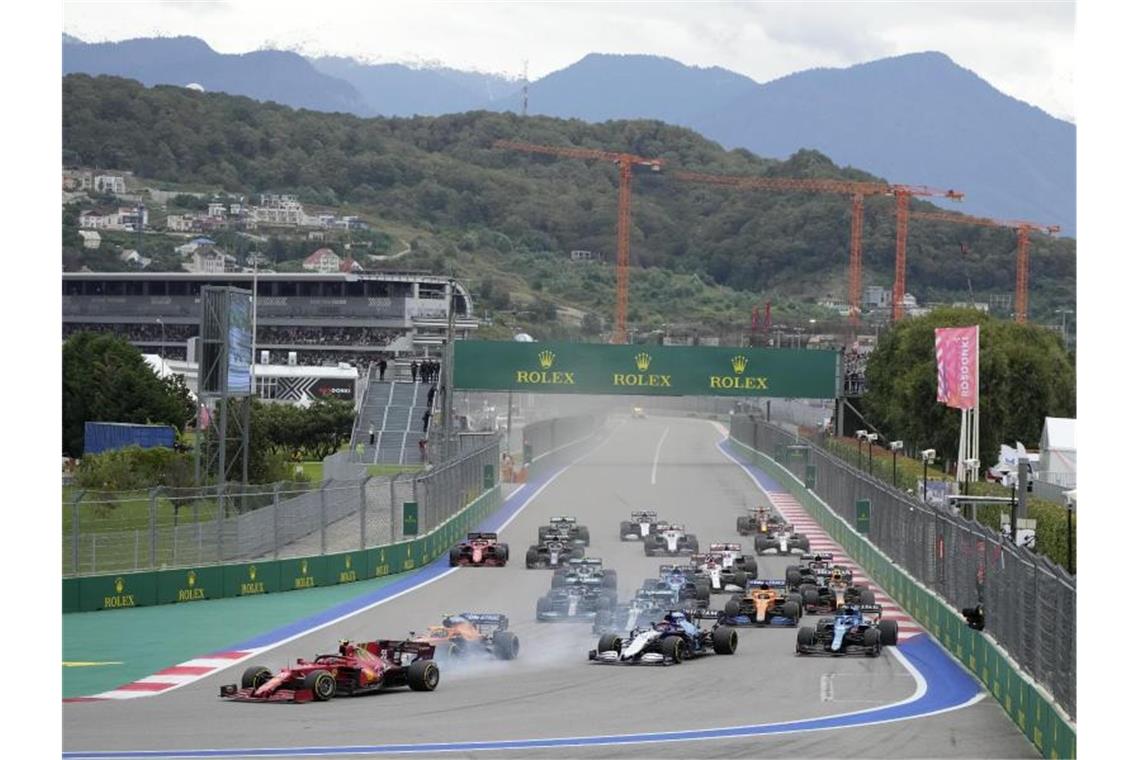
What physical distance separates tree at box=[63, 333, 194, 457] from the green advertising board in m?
14.3

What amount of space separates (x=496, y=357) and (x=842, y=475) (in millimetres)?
33546

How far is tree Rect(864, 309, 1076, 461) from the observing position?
8925 centimetres

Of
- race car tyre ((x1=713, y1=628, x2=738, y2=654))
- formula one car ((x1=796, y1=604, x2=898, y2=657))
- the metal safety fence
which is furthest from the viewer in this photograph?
formula one car ((x1=796, y1=604, x2=898, y2=657))

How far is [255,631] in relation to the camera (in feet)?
109

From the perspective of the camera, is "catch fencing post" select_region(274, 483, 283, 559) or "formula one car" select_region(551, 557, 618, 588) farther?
"catch fencing post" select_region(274, 483, 283, 559)

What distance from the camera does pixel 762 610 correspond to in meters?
34.0

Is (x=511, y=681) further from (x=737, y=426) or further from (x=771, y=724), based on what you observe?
(x=737, y=426)

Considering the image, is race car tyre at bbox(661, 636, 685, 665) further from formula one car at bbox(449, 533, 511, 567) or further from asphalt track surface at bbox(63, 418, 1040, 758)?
formula one car at bbox(449, 533, 511, 567)

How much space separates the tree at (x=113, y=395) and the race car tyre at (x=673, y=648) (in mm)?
60114

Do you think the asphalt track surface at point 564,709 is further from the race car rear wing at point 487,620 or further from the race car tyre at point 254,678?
the race car rear wing at point 487,620

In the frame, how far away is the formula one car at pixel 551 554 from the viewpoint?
4472 cm

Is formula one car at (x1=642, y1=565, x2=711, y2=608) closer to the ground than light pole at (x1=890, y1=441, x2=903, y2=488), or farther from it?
closer to the ground

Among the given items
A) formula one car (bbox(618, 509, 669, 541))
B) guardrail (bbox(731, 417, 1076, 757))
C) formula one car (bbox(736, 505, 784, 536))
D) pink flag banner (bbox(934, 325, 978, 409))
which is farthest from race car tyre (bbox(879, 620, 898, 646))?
formula one car (bbox(618, 509, 669, 541))
